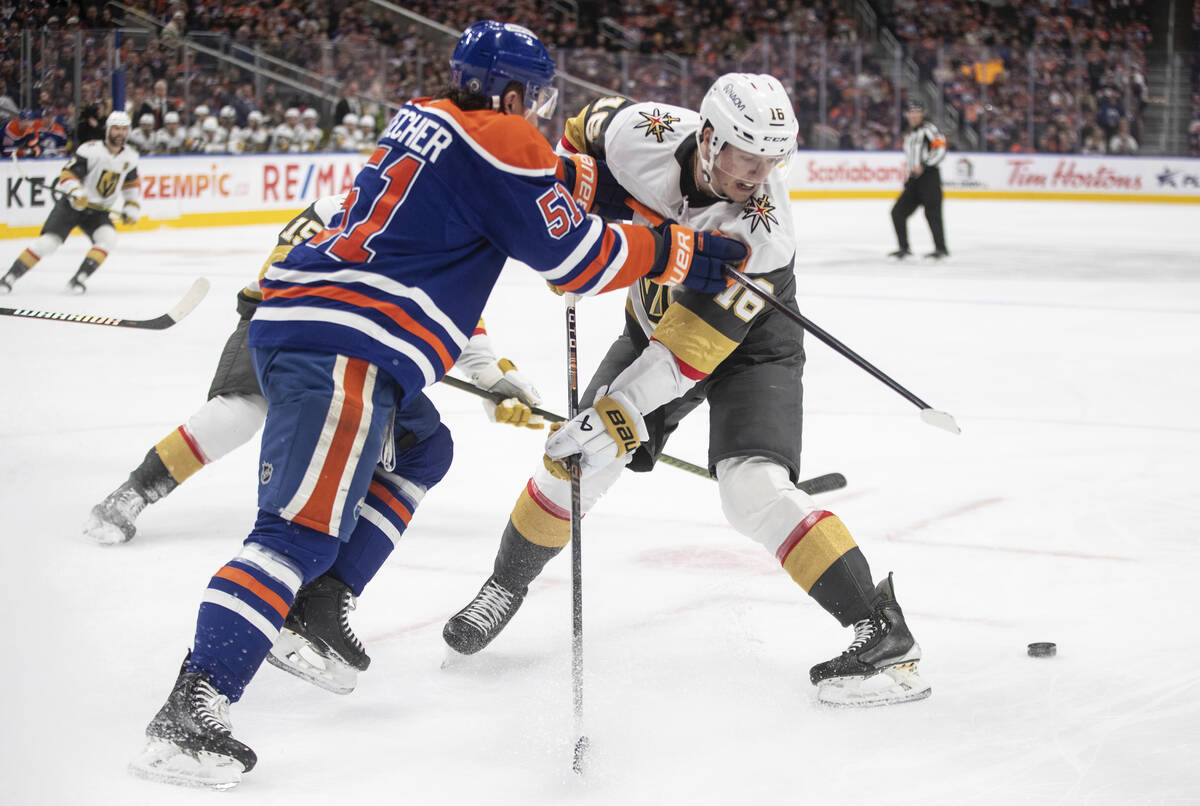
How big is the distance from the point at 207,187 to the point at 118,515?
1015cm

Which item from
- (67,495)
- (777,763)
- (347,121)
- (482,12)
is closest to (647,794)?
(777,763)

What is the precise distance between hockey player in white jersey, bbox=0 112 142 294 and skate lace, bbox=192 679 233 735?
718 cm

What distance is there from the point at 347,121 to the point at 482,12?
247 inches

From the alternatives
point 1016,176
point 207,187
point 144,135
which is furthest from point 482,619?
point 1016,176

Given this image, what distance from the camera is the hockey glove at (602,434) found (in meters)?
2.58

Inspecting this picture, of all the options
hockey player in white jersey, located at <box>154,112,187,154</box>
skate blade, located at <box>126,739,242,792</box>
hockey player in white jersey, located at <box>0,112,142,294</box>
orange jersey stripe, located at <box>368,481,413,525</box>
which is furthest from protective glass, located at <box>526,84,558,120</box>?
hockey player in white jersey, located at <box>154,112,187,154</box>

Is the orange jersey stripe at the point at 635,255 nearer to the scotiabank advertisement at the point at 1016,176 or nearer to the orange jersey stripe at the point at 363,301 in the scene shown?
the orange jersey stripe at the point at 363,301

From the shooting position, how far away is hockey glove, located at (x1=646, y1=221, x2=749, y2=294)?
2.44 m

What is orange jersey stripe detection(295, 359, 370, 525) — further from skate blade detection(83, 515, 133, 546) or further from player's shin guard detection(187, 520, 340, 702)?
skate blade detection(83, 515, 133, 546)

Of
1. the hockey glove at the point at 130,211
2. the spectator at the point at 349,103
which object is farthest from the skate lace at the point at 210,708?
the spectator at the point at 349,103

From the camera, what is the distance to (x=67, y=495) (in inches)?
161

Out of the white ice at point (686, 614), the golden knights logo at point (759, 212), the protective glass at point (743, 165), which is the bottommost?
the white ice at point (686, 614)

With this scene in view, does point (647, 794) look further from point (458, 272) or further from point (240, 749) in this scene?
point (458, 272)

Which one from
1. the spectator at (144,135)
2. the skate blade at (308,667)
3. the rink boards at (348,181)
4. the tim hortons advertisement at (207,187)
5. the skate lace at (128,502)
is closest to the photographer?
the skate blade at (308,667)
